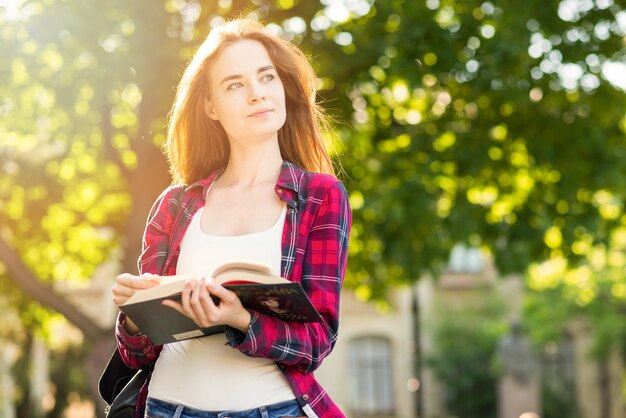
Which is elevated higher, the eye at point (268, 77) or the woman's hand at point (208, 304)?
the eye at point (268, 77)

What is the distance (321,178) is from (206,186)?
0.36 m

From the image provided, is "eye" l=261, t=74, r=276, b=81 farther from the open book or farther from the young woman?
the open book

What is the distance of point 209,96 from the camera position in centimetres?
315

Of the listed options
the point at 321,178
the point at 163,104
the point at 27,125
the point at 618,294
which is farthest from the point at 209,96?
the point at 618,294

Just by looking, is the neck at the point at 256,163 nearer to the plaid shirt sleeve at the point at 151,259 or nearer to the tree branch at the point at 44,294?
the plaid shirt sleeve at the point at 151,259

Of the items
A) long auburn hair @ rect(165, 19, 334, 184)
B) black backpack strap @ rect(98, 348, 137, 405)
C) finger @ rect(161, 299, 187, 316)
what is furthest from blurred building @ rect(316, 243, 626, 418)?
finger @ rect(161, 299, 187, 316)

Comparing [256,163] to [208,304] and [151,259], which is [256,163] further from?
[208,304]

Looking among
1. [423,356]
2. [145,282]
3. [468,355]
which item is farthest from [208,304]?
[423,356]

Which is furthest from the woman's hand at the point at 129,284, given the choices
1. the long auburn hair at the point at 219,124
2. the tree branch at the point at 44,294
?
the tree branch at the point at 44,294

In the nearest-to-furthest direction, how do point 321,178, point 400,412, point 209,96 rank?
point 321,178 < point 209,96 < point 400,412

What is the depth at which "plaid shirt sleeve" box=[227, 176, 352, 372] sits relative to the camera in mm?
2594

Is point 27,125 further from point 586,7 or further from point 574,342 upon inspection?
point 574,342

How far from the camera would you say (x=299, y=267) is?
2777 millimetres

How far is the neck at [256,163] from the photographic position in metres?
3.03
